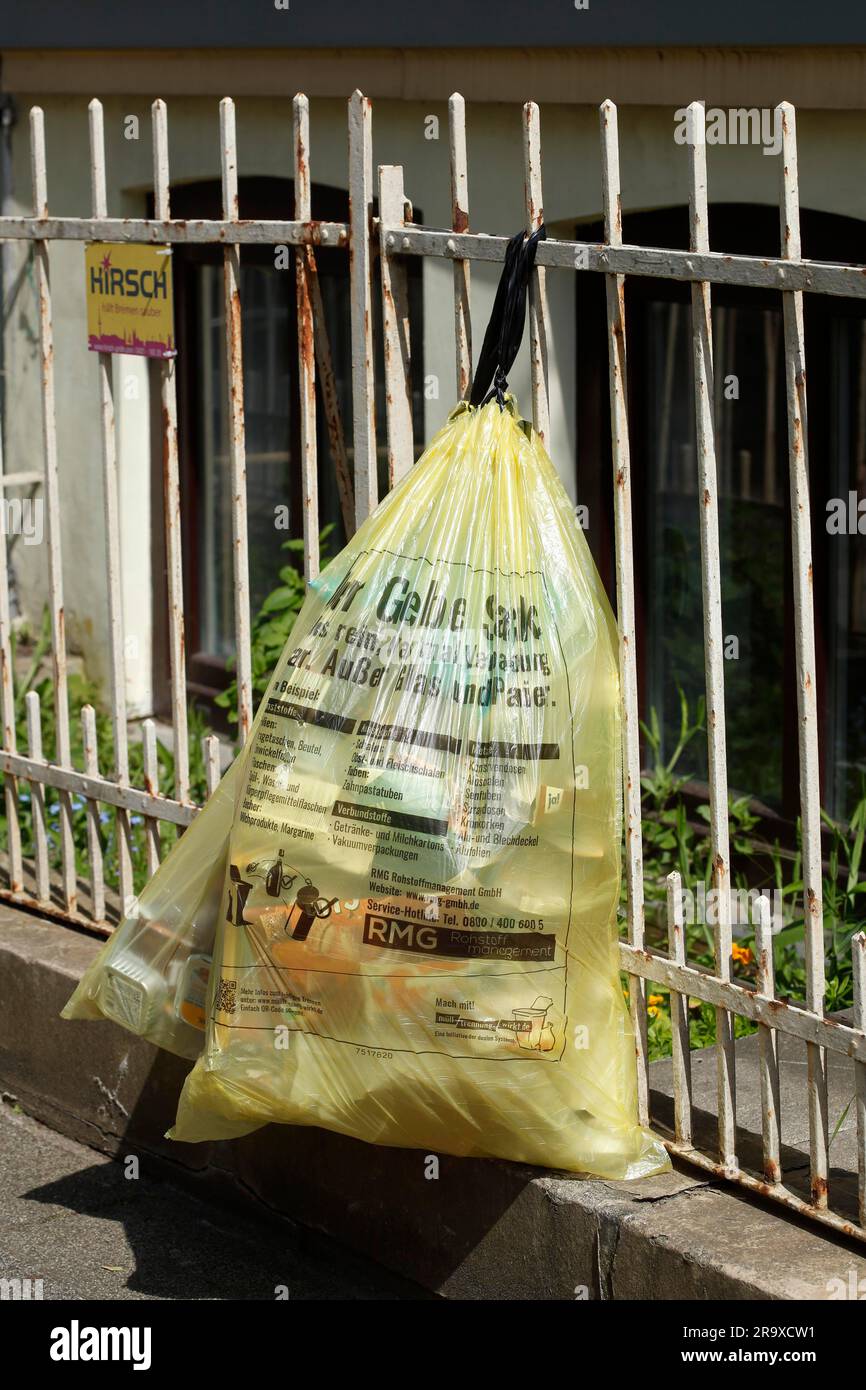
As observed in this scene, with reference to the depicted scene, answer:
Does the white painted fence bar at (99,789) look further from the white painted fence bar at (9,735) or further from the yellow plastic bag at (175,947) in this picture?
the yellow plastic bag at (175,947)

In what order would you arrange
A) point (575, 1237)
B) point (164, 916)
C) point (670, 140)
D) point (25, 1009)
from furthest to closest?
1. point (670, 140)
2. point (25, 1009)
3. point (164, 916)
4. point (575, 1237)

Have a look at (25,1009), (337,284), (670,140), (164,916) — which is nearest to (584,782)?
(164,916)

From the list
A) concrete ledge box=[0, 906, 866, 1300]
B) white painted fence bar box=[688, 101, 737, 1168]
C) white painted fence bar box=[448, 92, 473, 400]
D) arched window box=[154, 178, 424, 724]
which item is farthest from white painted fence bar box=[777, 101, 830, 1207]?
arched window box=[154, 178, 424, 724]

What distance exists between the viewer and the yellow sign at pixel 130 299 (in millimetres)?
3787

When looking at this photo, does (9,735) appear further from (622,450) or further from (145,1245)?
(622,450)

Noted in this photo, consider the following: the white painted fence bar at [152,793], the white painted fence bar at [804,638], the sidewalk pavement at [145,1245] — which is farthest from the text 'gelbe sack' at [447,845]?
the white painted fence bar at [152,793]

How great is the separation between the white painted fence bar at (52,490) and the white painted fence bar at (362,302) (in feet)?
2.38

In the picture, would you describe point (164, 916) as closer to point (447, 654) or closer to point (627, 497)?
point (447, 654)

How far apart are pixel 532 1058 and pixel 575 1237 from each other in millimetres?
383

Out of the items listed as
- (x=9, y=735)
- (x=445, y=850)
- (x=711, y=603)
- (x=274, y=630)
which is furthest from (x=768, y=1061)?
(x=274, y=630)

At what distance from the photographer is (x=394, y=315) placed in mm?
3355

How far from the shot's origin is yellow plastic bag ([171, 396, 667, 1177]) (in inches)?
112
